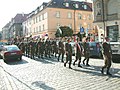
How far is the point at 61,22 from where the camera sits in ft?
178

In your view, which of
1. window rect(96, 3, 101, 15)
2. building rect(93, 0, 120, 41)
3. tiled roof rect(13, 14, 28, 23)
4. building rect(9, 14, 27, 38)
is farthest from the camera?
tiled roof rect(13, 14, 28, 23)

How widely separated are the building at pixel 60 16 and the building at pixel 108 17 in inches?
843

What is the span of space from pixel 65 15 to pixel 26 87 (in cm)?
4747

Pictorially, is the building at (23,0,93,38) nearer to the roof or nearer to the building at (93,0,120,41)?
the roof

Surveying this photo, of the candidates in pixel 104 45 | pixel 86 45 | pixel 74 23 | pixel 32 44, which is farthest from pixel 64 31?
pixel 104 45

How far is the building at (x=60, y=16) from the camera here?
52.3 meters

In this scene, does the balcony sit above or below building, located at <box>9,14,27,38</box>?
below

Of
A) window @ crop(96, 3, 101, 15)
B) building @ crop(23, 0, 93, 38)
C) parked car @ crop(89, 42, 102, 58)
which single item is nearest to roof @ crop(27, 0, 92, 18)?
building @ crop(23, 0, 93, 38)

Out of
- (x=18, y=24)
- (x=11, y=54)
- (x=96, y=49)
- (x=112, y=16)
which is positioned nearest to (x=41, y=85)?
(x=96, y=49)

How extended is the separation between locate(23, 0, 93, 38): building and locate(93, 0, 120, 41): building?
21.4m

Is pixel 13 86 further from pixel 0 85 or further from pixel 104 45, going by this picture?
pixel 104 45

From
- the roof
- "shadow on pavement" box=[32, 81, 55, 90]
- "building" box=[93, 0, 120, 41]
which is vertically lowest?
"shadow on pavement" box=[32, 81, 55, 90]

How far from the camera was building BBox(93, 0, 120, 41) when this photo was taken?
27.8m

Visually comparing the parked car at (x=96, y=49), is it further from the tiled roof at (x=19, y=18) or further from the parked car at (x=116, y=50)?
the tiled roof at (x=19, y=18)
